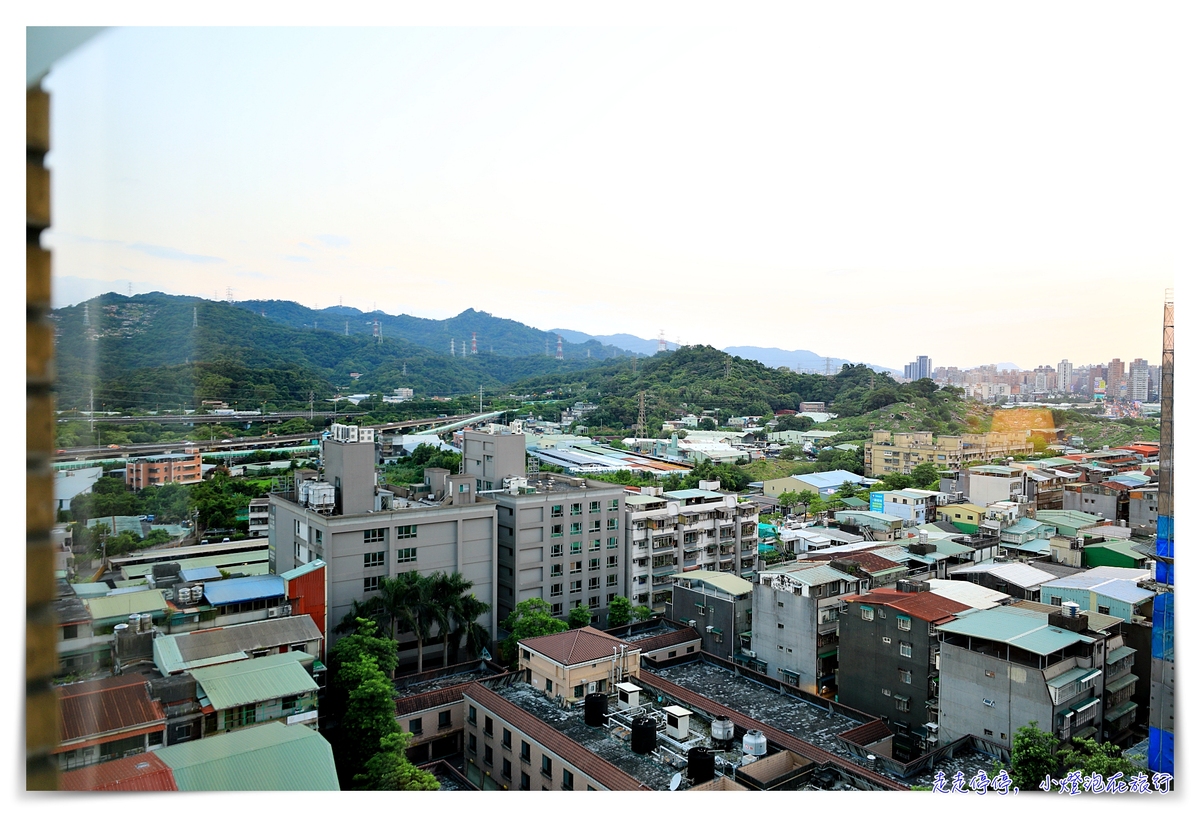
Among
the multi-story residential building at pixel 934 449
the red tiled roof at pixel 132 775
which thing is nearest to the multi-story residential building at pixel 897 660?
the red tiled roof at pixel 132 775

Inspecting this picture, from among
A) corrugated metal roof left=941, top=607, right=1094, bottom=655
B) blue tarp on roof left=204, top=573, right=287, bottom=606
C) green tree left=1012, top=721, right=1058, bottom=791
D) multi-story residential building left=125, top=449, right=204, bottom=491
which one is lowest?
green tree left=1012, top=721, right=1058, bottom=791

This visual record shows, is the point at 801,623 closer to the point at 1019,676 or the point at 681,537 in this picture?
the point at 1019,676

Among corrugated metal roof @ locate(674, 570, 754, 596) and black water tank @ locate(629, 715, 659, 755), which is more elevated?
corrugated metal roof @ locate(674, 570, 754, 596)

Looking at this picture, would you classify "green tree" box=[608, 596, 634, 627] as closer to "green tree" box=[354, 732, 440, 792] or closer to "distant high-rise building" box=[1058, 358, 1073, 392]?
"green tree" box=[354, 732, 440, 792]

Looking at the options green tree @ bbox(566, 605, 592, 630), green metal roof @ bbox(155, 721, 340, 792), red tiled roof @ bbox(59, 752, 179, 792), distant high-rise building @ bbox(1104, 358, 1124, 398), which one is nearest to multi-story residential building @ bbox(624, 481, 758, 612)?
green tree @ bbox(566, 605, 592, 630)

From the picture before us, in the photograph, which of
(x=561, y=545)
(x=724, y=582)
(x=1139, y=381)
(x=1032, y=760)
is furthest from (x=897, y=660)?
(x=1139, y=381)

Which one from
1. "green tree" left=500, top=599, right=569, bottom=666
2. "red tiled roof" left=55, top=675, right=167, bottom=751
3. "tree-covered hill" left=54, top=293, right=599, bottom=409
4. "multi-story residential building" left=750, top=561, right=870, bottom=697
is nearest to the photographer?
"red tiled roof" left=55, top=675, right=167, bottom=751
